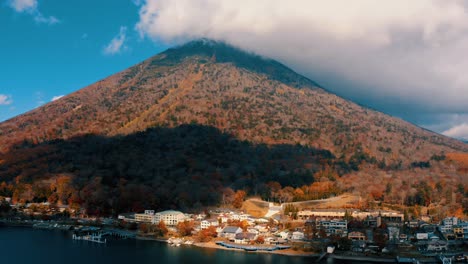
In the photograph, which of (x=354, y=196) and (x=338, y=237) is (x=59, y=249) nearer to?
(x=338, y=237)

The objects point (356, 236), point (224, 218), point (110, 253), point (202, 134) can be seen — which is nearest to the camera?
point (110, 253)

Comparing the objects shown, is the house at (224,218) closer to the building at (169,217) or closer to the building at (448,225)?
the building at (169,217)

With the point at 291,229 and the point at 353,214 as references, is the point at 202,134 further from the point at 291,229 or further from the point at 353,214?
the point at 291,229

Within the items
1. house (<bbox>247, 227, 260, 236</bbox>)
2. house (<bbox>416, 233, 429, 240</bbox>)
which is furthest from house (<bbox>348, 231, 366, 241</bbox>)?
house (<bbox>247, 227, 260, 236</bbox>)

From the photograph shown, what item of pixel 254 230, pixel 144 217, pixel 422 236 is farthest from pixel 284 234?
pixel 144 217

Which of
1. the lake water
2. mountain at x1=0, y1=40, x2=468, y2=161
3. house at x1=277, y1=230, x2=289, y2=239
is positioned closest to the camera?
the lake water

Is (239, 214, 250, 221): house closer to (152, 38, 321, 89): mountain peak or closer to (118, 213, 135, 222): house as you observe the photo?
(118, 213, 135, 222): house

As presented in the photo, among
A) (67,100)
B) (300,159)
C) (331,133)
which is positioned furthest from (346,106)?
(67,100)
